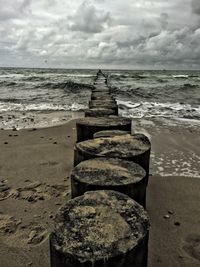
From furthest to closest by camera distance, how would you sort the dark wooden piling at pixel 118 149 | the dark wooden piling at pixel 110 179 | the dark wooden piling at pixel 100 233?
1. the dark wooden piling at pixel 118 149
2. the dark wooden piling at pixel 110 179
3. the dark wooden piling at pixel 100 233

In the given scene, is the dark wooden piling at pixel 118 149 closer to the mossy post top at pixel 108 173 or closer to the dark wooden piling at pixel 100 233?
the mossy post top at pixel 108 173

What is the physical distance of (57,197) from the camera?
3.62 m

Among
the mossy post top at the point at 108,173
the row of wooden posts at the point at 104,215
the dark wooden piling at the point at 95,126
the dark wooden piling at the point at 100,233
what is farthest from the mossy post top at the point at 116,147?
the dark wooden piling at the point at 100,233

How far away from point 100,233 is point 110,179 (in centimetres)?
73

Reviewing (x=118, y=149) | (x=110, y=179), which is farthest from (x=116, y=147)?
(x=110, y=179)

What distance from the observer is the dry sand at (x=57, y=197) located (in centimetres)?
262

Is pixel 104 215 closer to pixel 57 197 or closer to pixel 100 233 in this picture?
pixel 100 233

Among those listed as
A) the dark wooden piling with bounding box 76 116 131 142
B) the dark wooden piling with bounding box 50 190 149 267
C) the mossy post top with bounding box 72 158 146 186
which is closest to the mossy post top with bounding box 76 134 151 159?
the mossy post top with bounding box 72 158 146 186

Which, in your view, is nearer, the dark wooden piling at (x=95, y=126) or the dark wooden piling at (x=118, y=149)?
the dark wooden piling at (x=118, y=149)

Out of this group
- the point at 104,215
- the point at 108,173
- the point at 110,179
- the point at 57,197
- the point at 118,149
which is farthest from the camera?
the point at 57,197

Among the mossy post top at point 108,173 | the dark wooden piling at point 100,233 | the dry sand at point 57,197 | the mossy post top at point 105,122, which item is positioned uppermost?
the mossy post top at point 105,122

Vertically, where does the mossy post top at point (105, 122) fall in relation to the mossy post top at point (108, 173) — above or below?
above

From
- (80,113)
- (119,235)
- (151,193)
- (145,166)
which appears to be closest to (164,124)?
(80,113)

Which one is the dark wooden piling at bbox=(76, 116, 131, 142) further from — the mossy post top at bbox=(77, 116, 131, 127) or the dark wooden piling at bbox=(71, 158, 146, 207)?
the dark wooden piling at bbox=(71, 158, 146, 207)
